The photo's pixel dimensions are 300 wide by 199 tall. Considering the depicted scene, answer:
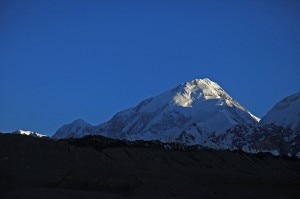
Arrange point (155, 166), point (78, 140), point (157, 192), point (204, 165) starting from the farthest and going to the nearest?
point (78, 140), point (204, 165), point (155, 166), point (157, 192)

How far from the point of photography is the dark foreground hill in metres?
47.2

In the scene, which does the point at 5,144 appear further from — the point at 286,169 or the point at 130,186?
the point at 286,169

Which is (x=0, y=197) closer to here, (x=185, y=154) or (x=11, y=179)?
(x=11, y=179)

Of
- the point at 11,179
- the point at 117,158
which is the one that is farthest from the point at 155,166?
the point at 11,179

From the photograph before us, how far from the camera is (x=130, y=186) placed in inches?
1986

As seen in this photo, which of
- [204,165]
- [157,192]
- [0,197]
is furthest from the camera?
[204,165]

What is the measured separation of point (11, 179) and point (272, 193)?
25487 millimetres

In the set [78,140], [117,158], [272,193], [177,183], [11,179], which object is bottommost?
[272,193]

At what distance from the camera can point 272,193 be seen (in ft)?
164

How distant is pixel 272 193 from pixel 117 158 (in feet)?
127

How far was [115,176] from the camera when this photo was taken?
2047 inches

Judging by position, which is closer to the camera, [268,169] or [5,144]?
[5,144]

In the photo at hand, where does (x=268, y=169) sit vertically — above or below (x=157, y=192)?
above

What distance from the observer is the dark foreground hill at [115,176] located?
47.2m
